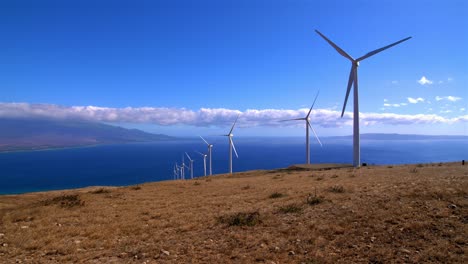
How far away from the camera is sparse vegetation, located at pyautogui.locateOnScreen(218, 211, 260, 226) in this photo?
10.8 meters

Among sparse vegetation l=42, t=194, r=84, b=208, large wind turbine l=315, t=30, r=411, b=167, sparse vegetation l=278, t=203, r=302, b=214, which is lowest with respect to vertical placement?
sparse vegetation l=42, t=194, r=84, b=208

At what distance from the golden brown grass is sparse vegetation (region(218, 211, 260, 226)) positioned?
4 centimetres

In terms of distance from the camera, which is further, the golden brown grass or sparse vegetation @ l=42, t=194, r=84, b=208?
sparse vegetation @ l=42, t=194, r=84, b=208

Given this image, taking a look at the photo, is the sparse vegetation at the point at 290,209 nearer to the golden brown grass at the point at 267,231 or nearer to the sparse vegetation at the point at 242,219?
the golden brown grass at the point at 267,231

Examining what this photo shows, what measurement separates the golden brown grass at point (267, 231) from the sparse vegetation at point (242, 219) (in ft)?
0.13

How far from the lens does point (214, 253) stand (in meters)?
8.25

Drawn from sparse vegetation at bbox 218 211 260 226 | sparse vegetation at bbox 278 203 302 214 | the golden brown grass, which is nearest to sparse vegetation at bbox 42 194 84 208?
the golden brown grass

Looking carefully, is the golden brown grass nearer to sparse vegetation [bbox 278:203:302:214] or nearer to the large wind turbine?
sparse vegetation [bbox 278:203:302:214]

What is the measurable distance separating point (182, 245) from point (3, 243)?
647cm

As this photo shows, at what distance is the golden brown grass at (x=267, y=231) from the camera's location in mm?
7706

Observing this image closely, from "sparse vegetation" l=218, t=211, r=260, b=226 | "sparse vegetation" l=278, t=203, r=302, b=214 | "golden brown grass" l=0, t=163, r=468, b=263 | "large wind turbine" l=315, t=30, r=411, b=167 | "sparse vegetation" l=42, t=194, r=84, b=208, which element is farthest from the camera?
"large wind turbine" l=315, t=30, r=411, b=167

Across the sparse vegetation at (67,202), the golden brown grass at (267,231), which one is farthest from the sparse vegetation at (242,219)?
the sparse vegetation at (67,202)

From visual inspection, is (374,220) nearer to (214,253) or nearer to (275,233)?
(275,233)

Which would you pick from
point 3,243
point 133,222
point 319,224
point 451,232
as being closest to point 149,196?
point 133,222
